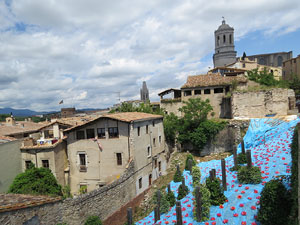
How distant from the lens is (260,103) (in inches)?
1091

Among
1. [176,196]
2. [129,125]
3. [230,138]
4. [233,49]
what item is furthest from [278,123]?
[233,49]

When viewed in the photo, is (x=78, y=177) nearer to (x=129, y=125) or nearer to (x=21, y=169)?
(x=21, y=169)

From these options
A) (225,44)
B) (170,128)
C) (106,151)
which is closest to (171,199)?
(106,151)

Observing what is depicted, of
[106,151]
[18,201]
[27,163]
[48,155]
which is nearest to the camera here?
[18,201]

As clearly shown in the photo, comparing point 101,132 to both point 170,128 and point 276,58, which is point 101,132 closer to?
point 170,128

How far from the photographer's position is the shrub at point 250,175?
1187 cm

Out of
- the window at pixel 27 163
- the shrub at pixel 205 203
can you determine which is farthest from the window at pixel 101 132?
the shrub at pixel 205 203

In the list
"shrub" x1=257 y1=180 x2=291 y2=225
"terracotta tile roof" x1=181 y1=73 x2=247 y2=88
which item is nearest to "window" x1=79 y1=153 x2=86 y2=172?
"shrub" x1=257 y1=180 x2=291 y2=225

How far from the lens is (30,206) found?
33.2ft

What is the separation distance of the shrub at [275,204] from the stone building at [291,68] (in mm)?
46940

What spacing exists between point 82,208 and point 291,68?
53.9 m

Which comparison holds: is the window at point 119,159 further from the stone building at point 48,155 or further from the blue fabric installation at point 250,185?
the stone building at point 48,155

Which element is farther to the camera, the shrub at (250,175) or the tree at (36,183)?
the tree at (36,183)

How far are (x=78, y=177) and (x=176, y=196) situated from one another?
10.9m
